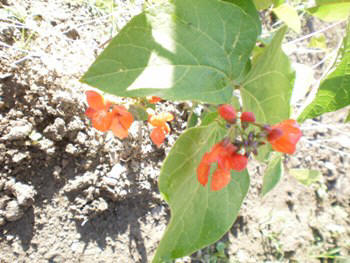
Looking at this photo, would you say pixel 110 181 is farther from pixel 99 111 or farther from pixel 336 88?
pixel 336 88

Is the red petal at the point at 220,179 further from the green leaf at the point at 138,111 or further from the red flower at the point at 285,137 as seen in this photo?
the green leaf at the point at 138,111

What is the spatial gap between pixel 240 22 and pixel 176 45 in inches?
8.1

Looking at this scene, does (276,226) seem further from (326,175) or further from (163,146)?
(163,146)

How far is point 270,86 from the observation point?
3.05ft

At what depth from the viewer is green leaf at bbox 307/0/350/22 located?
131 cm

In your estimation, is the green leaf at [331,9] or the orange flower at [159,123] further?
the orange flower at [159,123]

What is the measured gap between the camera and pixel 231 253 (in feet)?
6.80

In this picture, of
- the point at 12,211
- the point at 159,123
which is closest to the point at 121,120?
the point at 159,123

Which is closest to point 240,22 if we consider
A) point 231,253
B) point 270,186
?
point 270,186

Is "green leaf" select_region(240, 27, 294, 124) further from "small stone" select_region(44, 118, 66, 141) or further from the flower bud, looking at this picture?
"small stone" select_region(44, 118, 66, 141)

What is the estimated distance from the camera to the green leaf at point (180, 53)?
0.79 m

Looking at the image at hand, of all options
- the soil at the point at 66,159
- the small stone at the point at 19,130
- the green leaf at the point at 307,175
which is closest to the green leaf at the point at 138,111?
the soil at the point at 66,159

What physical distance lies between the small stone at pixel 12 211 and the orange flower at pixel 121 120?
645 mm

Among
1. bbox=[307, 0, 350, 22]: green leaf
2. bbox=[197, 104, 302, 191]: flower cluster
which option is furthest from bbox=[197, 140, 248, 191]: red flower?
bbox=[307, 0, 350, 22]: green leaf
